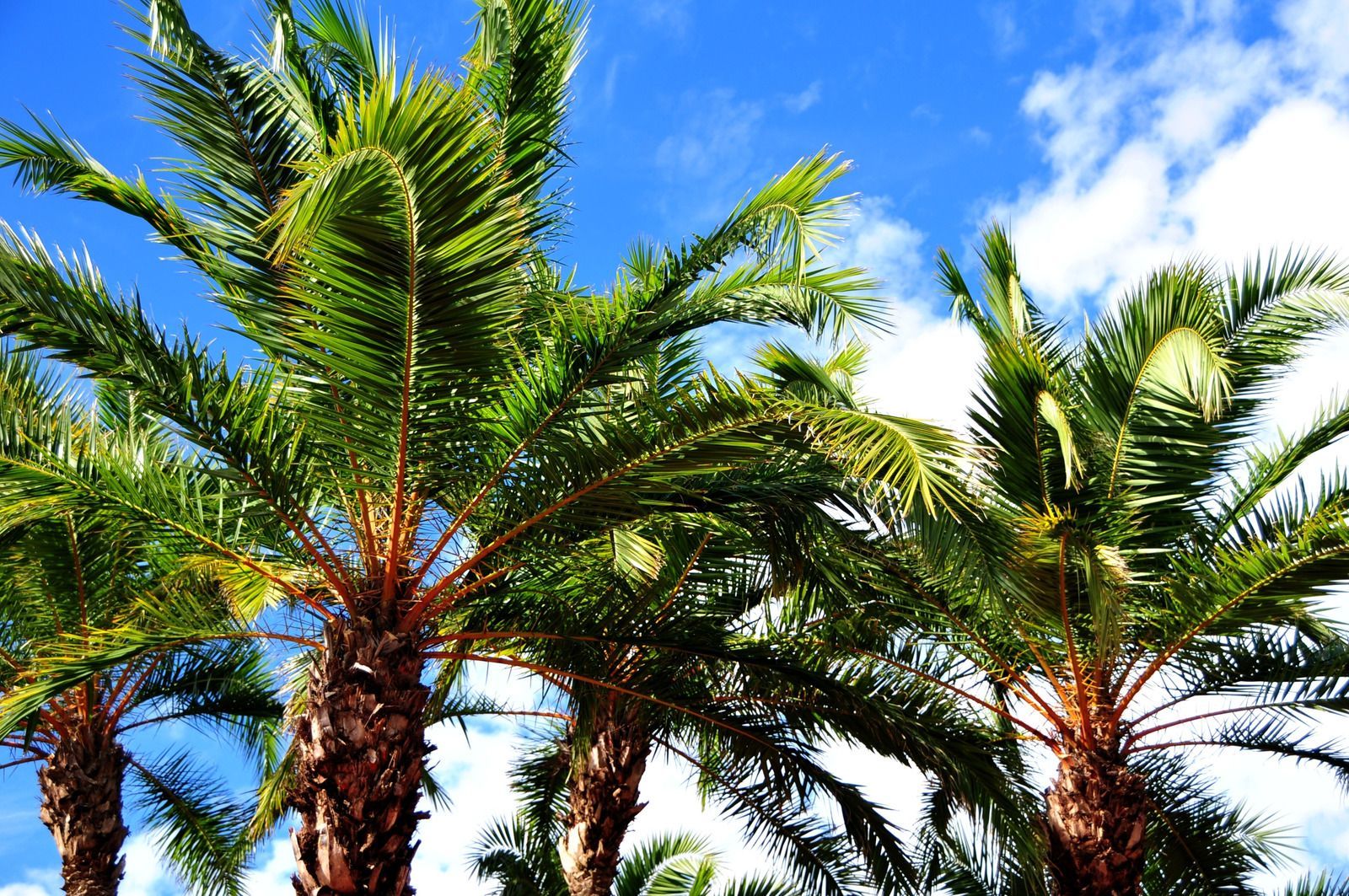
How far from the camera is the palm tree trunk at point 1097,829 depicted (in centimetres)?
938

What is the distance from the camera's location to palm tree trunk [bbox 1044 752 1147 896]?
938cm

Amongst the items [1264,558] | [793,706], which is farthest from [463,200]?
[1264,558]

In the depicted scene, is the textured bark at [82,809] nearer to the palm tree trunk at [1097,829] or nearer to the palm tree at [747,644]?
the palm tree at [747,644]

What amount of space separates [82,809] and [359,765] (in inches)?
205

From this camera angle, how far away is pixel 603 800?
1066cm

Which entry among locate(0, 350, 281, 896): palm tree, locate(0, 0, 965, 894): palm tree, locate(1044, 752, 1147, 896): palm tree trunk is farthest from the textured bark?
locate(1044, 752, 1147, 896): palm tree trunk

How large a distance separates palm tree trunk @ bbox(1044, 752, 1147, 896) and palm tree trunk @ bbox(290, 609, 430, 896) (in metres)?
5.13

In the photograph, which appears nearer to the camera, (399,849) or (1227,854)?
(399,849)

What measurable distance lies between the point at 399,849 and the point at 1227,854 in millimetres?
7577

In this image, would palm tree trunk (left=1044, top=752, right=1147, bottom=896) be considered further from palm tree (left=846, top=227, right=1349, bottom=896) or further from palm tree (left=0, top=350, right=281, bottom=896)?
palm tree (left=0, top=350, right=281, bottom=896)

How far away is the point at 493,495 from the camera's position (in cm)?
718

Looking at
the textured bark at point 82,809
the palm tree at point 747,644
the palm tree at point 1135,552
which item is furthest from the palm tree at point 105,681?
the palm tree at point 1135,552

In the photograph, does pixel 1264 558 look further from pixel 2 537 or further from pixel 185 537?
pixel 2 537

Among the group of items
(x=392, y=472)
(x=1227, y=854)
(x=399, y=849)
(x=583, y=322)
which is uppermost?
(x=583, y=322)
